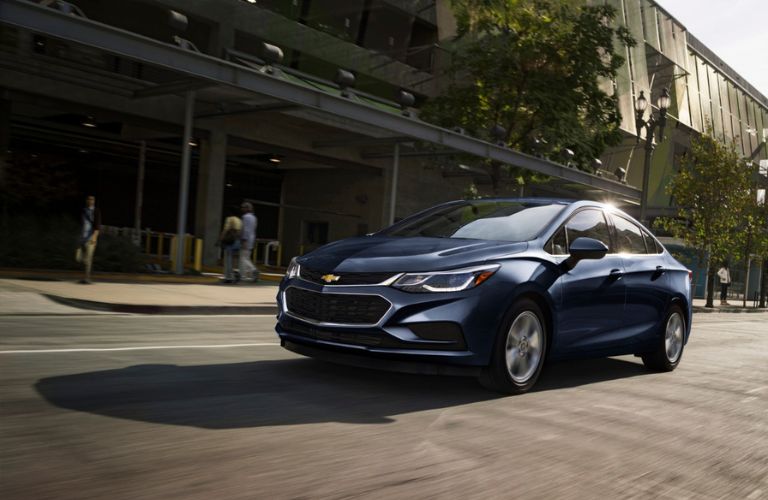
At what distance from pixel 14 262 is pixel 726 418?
46.1ft

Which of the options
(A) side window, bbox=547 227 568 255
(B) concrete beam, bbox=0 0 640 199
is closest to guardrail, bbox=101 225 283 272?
(B) concrete beam, bbox=0 0 640 199

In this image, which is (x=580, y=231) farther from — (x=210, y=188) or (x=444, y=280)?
(x=210, y=188)

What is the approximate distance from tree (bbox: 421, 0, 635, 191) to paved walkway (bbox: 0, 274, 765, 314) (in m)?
10.8

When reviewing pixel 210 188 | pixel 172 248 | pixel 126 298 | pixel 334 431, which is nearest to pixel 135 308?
pixel 126 298

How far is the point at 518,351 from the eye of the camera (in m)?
6.01

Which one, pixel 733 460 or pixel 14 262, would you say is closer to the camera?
pixel 733 460

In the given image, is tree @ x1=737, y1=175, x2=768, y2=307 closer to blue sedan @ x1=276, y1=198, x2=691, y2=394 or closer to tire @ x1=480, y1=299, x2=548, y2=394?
blue sedan @ x1=276, y1=198, x2=691, y2=394

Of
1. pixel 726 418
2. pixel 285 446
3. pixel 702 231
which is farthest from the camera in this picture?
pixel 702 231

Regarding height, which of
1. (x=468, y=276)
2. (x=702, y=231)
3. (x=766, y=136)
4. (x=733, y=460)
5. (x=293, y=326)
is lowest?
(x=733, y=460)

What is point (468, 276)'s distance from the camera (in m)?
5.62

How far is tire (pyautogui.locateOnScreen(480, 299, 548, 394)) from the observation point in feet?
19.0

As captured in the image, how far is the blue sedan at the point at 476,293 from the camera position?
5.50 meters

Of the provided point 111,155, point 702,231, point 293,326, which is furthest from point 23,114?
point 702,231

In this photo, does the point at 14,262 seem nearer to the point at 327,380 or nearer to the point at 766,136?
the point at 327,380
